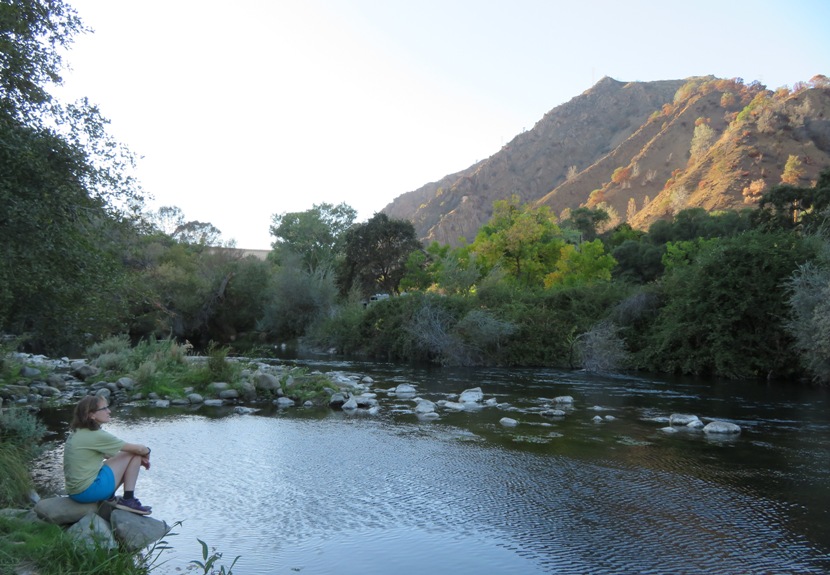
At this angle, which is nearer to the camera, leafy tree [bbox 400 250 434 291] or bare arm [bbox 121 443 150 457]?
bare arm [bbox 121 443 150 457]

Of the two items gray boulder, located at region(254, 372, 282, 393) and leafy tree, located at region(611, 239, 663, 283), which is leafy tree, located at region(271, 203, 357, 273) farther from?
gray boulder, located at region(254, 372, 282, 393)

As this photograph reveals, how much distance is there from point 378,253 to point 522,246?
15.5 metres

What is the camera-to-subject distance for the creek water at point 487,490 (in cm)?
687

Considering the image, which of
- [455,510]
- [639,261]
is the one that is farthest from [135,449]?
[639,261]

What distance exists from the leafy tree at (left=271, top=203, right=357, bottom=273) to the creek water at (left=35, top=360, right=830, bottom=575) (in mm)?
63498

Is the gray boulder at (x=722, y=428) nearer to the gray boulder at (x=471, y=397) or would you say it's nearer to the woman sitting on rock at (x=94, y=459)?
the gray boulder at (x=471, y=397)

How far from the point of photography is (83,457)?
21.3 feet

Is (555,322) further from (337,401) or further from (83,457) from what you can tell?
(83,457)

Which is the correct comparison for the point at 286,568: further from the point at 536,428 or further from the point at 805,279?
the point at 805,279

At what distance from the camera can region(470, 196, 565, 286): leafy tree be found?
45469 mm

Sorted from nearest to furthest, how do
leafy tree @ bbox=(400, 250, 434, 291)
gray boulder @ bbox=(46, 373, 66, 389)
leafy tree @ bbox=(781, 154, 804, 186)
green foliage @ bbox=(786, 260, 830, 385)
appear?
gray boulder @ bbox=(46, 373, 66, 389)
green foliage @ bbox=(786, 260, 830, 385)
leafy tree @ bbox=(400, 250, 434, 291)
leafy tree @ bbox=(781, 154, 804, 186)

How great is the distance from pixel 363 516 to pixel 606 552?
2.90m

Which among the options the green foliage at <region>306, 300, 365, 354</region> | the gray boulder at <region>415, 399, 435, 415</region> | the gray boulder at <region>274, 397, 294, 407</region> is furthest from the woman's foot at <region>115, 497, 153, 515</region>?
the green foliage at <region>306, 300, 365, 354</region>

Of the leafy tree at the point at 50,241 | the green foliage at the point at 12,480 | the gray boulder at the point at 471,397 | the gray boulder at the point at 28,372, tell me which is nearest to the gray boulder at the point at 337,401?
the gray boulder at the point at 471,397
